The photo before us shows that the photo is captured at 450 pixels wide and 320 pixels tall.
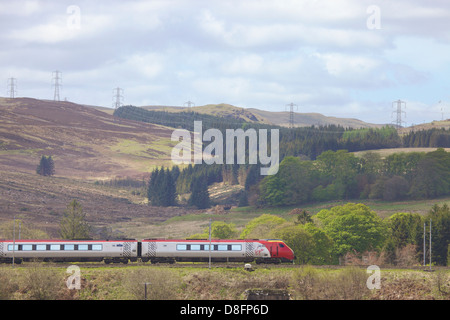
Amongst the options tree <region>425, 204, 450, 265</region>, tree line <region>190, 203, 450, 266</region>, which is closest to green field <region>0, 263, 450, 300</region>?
tree line <region>190, 203, 450, 266</region>

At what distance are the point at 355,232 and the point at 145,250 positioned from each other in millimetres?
50569

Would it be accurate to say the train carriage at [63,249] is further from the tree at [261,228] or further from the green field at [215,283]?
the tree at [261,228]

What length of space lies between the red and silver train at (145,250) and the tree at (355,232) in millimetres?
39460

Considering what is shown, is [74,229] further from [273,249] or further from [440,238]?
[440,238]

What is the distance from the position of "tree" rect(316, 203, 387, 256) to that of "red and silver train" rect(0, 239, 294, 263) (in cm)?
3946

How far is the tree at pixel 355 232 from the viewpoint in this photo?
118 meters

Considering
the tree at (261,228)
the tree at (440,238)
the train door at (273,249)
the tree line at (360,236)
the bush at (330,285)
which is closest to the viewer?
the bush at (330,285)

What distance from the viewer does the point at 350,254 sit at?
114688 mm

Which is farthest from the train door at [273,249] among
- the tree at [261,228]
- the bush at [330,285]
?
the tree at [261,228]

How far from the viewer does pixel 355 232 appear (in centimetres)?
12044

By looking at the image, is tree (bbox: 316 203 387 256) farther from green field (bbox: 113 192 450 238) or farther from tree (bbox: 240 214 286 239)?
green field (bbox: 113 192 450 238)

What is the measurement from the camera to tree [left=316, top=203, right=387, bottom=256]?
11806 cm

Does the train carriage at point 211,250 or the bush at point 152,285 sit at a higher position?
the train carriage at point 211,250
